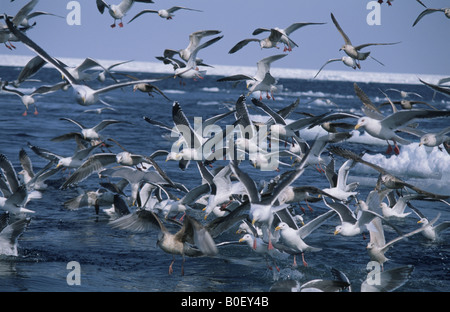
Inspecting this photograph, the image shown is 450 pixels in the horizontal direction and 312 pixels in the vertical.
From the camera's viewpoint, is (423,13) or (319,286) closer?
(319,286)

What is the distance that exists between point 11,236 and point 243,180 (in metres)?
3.95

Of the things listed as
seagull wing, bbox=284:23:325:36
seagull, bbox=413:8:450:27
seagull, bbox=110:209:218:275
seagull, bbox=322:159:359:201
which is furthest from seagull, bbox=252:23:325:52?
seagull, bbox=110:209:218:275

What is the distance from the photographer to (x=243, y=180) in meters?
8.44

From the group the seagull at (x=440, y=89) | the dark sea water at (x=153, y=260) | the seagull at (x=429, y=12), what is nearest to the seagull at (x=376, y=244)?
the dark sea water at (x=153, y=260)

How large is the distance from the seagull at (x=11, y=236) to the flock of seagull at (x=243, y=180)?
2cm

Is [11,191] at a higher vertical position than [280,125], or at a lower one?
lower

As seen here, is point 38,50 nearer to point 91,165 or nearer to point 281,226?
point 91,165

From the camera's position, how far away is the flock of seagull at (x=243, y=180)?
8789 mm

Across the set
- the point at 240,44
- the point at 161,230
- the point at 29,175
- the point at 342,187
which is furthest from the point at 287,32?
the point at 29,175

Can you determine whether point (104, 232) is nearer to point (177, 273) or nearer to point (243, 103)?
point (177, 273)

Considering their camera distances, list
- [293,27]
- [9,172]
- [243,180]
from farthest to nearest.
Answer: [293,27]
[9,172]
[243,180]

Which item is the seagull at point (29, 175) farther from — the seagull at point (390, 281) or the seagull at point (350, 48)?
the seagull at point (390, 281)
